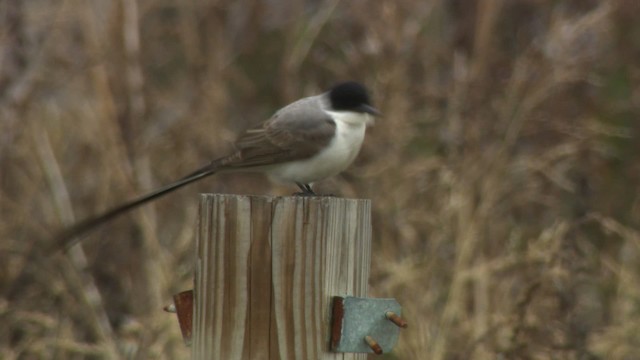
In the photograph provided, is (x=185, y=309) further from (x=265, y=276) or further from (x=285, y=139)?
(x=285, y=139)

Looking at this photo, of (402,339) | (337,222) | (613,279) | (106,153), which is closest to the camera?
(337,222)

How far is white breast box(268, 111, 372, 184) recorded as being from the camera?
4.21 m

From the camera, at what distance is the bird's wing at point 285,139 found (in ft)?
13.7

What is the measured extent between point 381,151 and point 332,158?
2054mm

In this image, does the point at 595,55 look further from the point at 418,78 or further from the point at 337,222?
the point at 337,222

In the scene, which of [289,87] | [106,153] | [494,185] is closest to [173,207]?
[106,153]

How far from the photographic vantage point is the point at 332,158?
4203mm

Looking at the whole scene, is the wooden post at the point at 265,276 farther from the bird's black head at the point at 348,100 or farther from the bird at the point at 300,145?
the bird's black head at the point at 348,100

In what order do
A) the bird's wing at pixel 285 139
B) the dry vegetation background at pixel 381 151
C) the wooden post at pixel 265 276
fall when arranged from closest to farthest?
the wooden post at pixel 265 276 → the bird's wing at pixel 285 139 → the dry vegetation background at pixel 381 151

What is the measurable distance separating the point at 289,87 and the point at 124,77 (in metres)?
1.05

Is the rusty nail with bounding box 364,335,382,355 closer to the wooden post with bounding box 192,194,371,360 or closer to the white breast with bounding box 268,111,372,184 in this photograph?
the wooden post with bounding box 192,194,371,360

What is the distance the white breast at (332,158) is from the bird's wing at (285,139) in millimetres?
29

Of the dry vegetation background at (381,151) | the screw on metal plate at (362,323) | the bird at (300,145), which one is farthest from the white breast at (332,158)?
the screw on metal plate at (362,323)

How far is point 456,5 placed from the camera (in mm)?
7547
